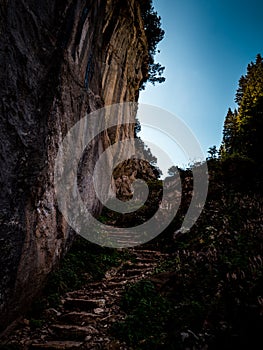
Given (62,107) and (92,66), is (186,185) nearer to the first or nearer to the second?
(92,66)

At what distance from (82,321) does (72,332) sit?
1.49 feet

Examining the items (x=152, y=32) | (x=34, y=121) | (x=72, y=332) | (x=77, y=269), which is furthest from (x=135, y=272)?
(x=152, y=32)

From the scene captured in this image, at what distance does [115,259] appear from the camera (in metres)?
8.83

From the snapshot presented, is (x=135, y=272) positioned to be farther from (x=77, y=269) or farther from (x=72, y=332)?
(x=72, y=332)

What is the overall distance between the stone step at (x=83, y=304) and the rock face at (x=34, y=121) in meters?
0.89

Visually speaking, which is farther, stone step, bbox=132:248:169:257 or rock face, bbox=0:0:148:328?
stone step, bbox=132:248:169:257

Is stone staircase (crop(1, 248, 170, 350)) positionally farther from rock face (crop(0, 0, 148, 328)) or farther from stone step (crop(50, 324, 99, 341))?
rock face (crop(0, 0, 148, 328))

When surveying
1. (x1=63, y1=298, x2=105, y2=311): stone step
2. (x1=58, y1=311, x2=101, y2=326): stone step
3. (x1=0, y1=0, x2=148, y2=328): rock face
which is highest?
(x1=0, y1=0, x2=148, y2=328): rock face

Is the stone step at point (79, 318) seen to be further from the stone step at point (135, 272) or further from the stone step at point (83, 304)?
the stone step at point (135, 272)

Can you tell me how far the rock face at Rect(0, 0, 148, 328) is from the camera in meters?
4.48

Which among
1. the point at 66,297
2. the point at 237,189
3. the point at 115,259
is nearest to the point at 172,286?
the point at 66,297

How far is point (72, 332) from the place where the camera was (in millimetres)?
4652

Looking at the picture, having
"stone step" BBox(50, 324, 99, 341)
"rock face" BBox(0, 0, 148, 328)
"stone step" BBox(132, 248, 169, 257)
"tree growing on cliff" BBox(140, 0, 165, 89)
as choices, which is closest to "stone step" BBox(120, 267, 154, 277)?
"stone step" BBox(132, 248, 169, 257)

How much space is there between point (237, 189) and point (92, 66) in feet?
27.9
